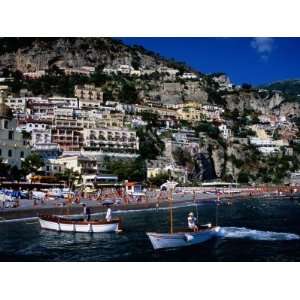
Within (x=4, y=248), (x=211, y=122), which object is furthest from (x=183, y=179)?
(x=4, y=248)

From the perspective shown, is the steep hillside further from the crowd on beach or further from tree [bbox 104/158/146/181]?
the crowd on beach

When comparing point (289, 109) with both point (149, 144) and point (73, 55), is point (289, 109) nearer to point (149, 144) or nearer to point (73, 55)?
point (73, 55)

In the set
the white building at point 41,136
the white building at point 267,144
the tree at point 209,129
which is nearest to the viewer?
the white building at point 41,136

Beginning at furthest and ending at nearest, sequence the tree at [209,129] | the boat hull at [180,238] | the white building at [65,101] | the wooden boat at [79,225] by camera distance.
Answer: the tree at [209,129]
the white building at [65,101]
the wooden boat at [79,225]
the boat hull at [180,238]

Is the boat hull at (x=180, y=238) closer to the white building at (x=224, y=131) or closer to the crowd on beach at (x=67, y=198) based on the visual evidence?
the crowd on beach at (x=67, y=198)

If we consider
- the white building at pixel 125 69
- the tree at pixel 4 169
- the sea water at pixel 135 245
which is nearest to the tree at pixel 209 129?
the white building at pixel 125 69

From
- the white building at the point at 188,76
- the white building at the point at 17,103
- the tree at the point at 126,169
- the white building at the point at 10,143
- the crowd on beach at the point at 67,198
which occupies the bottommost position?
the crowd on beach at the point at 67,198
